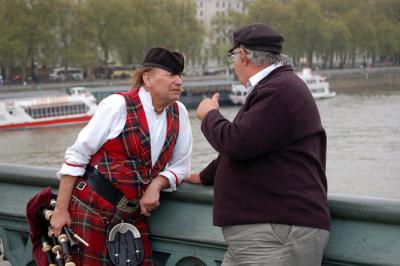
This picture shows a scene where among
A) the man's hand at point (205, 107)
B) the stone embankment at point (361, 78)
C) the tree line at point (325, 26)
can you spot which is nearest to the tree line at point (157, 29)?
the tree line at point (325, 26)

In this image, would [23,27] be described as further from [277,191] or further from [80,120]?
[277,191]

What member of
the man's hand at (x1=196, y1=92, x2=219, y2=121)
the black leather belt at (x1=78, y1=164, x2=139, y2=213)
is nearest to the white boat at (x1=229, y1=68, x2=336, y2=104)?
the black leather belt at (x1=78, y1=164, x2=139, y2=213)

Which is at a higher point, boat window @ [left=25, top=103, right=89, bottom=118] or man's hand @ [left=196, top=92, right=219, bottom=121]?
man's hand @ [left=196, top=92, right=219, bottom=121]

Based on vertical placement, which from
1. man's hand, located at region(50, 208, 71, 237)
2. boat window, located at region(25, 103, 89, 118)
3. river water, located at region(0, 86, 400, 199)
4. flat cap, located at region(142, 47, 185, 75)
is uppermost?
flat cap, located at region(142, 47, 185, 75)

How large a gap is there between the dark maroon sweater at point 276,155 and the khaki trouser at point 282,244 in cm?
2

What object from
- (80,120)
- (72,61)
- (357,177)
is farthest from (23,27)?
(357,177)

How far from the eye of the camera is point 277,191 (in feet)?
7.09

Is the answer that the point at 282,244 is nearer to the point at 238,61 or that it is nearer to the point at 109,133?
the point at 238,61

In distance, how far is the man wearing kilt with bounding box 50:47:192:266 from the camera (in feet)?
8.48

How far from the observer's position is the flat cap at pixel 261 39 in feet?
7.38

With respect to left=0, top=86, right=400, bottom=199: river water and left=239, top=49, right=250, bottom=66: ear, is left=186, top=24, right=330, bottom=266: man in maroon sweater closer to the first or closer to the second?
left=239, top=49, right=250, bottom=66: ear

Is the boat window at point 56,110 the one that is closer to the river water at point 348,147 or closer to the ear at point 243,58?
the river water at point 348,147

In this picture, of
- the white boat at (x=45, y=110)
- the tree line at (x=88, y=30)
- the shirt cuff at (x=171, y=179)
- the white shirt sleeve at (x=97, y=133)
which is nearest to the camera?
the white shirt sleeve at (x=97, y=133)

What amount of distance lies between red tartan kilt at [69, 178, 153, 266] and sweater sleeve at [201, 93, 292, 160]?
579 millimetres
